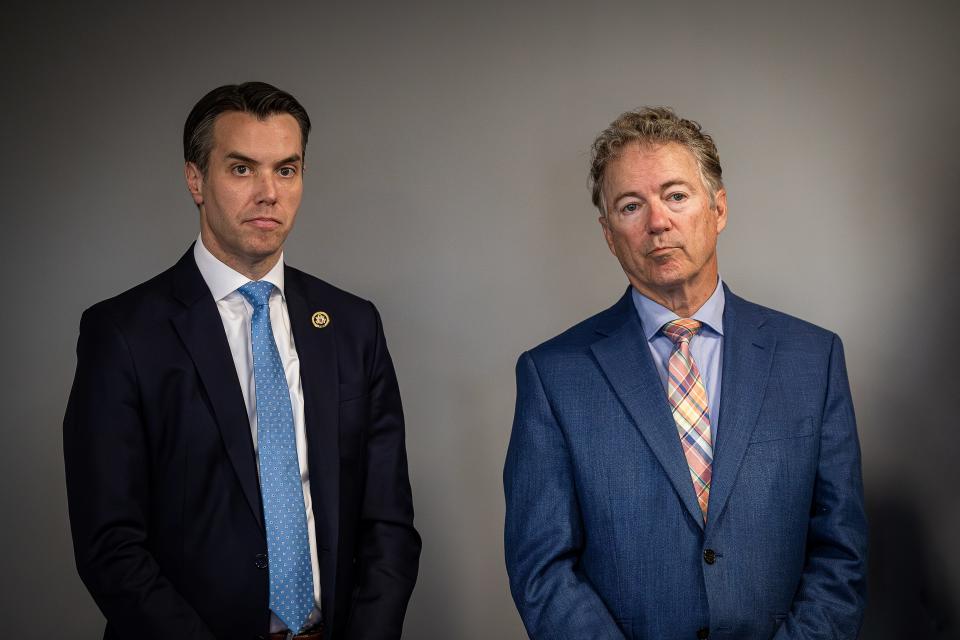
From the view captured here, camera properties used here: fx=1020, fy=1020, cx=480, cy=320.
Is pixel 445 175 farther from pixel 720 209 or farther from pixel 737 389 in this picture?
pixel 737 389

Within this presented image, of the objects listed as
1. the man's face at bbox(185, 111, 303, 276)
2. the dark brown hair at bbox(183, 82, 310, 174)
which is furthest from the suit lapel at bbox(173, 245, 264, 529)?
the dark brown hair at bbox(183, 82, 310, 174)

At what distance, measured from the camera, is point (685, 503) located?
2264mm

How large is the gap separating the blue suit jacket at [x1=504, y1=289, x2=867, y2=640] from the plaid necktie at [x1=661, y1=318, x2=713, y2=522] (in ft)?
0.17

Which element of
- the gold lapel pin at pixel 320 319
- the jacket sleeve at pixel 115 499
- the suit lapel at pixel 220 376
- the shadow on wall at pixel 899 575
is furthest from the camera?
the shadow on wall at pixel 899 575

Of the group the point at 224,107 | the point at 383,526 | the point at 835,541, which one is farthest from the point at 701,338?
the point at 224,107

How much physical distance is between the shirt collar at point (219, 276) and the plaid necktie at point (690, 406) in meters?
0.98

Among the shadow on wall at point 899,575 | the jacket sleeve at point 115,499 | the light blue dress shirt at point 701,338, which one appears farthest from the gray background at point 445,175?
the jacket sleeve at point 115,499

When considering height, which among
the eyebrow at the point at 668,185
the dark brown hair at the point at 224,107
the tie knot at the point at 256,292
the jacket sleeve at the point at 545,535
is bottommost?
the jacket sleeve at the point at 545,535

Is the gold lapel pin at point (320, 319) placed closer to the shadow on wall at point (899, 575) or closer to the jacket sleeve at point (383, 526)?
the jacket sleeve at point (383, 526)

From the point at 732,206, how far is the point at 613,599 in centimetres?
144

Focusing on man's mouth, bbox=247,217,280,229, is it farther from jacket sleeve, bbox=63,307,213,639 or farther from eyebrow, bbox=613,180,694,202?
eyebrow, bbox=613,180,694,202

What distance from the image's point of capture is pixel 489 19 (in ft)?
10.9

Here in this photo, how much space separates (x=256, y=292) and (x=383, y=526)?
0.65 m

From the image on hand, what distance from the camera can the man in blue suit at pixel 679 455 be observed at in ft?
7.41
